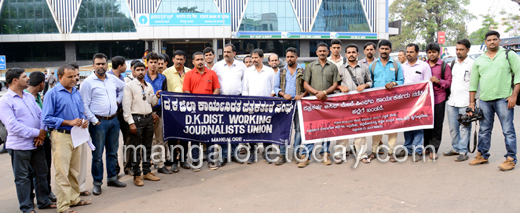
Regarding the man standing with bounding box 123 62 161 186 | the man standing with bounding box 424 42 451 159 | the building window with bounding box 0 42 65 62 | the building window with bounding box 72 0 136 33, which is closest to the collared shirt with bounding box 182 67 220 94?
the man standing with bounding box 123 62 161 186

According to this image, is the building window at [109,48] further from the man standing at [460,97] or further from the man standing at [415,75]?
the man standing at [460,97]

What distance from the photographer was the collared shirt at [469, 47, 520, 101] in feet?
17.1

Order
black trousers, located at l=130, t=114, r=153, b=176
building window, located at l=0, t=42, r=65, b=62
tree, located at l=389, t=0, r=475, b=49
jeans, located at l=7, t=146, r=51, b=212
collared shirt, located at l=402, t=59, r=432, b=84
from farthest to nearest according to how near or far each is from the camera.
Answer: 1. tree, located at l=389, t=0, r=475, b=49
2. building window, located at l=0, t=42, r=65, b=62
3. collared shirt, located at l=402, t=59, r=432, b=84
4. black trousers, located at l=130, t=114, r=153, b=176
5. jeans, located at l=7, t=146, r=51, b=212

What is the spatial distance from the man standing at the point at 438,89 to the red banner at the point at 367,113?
25cm

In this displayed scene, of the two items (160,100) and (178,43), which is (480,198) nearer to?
(160,100)

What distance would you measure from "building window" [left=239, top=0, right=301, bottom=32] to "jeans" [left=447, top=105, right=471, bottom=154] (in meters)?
34.7

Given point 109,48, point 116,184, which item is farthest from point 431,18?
point 116,184

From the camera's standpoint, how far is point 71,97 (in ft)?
14.2

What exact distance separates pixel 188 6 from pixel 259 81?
3565cm

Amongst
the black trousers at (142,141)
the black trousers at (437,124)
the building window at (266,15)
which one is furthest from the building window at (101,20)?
the black trousers at (437,124)

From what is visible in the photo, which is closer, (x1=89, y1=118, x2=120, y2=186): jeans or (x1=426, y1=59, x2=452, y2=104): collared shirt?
(x1=89, y1=118, x2=120, y2=186): jeans

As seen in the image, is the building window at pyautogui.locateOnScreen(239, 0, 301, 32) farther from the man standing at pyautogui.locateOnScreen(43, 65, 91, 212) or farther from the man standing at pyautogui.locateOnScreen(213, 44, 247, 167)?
the man standing at pyautogui.locateOnScreen(43, 65, 91, 212)

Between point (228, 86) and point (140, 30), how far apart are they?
32824 millimetres

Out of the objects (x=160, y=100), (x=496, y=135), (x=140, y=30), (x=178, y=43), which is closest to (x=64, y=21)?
(x=140, y=30)
